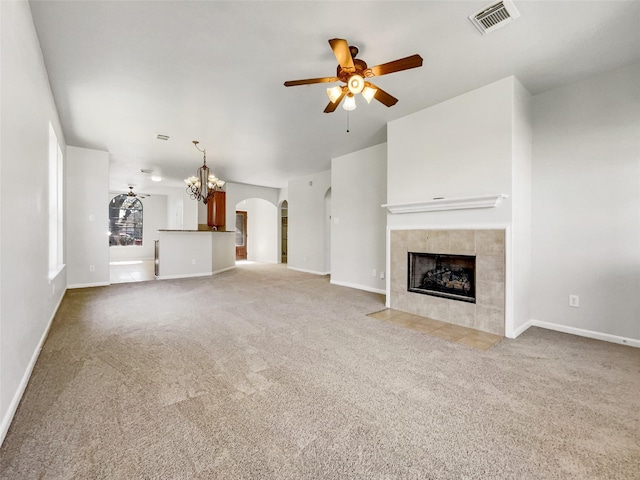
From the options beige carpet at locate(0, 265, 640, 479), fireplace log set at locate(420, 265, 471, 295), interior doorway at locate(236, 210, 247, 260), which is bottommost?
beige carpet at locate(0, 265, 640, 479)

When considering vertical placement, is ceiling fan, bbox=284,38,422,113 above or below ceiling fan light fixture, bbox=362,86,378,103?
above

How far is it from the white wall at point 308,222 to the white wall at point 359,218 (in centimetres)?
128

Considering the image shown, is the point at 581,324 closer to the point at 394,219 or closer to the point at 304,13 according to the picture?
the point at 394,219

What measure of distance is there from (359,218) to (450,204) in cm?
229

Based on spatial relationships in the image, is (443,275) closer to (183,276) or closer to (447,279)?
(447,279)

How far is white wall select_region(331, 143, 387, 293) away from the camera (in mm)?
5039

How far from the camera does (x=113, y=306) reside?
3932 mm

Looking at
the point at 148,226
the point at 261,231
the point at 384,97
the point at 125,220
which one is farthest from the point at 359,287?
the point at 125,220

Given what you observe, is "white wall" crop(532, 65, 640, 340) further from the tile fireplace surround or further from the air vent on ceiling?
the air vent on ceiling

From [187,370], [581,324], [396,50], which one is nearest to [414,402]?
[187,370]

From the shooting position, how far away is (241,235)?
11.1 meters

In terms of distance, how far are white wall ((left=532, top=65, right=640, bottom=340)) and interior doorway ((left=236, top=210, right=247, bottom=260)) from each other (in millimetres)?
9562

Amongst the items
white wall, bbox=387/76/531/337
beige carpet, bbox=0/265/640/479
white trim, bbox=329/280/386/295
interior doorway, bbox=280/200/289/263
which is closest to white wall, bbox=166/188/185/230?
interior doorway, bbox=280/200/289/263

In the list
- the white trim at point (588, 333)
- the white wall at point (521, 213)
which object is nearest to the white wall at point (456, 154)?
the white wall at point (521, 213)
